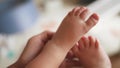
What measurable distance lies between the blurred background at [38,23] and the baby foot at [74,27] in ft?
1.45

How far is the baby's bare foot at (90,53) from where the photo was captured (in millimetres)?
594

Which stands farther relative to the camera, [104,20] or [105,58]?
[104,20]

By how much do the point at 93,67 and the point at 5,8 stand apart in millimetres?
614

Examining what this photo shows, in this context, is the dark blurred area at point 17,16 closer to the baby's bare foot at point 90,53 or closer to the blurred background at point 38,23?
the blurred background at point 38,23

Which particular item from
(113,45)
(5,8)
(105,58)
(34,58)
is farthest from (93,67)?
(5,8)

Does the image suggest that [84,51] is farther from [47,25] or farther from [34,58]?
[47,25]

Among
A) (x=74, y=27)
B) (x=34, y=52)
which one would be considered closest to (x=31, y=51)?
(x=34, y=52)

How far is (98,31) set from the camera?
40.2 inches

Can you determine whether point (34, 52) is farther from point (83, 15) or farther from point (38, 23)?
point (38, 23)

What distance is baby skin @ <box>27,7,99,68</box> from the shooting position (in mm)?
533

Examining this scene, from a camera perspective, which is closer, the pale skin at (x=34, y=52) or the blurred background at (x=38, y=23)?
the pale skin at (x=34, y=52)

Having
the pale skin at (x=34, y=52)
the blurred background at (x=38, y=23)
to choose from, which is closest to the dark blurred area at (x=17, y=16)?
the blurred background at (x=38, y=23)

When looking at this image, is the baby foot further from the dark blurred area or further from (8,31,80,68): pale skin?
the dark blurred area

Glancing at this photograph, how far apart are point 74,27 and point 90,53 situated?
10cm
